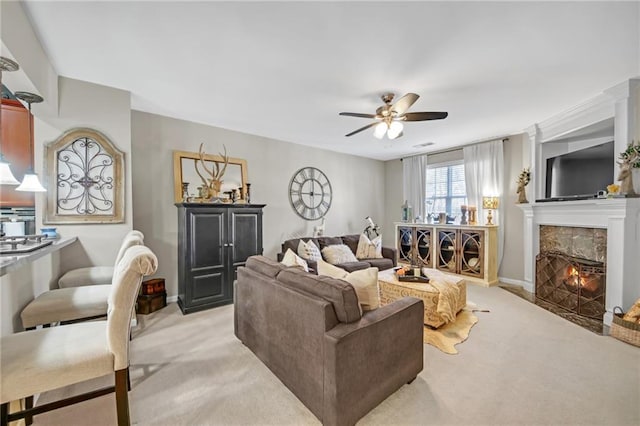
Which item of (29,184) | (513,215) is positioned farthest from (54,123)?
(513,215)

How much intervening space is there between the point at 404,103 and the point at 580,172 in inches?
114

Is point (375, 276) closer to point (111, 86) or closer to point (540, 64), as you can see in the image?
point (540, 64)

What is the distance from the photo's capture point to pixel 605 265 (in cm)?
317

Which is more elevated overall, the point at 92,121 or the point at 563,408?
the point at 92,121

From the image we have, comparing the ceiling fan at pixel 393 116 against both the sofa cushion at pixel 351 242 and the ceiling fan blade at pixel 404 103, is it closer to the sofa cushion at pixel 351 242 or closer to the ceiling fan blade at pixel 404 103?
the ceiling fan blade at pixel 404 103

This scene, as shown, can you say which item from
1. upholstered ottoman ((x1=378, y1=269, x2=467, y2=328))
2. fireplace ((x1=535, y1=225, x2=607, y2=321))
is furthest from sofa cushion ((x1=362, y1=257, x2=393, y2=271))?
fireplace ((x1=535, y1=225, x2=607, y2=321))

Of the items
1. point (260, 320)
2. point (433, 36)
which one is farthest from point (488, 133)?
point (260, 320)

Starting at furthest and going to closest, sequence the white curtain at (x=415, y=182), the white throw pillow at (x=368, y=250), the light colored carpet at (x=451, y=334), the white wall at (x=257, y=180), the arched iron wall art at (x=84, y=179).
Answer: the white curtain at (x=415, y=182) < the white throw pillow at (x=368, y=250) < the white wall at (x=257, y=180) < the arched iron wall art at (x=84, y=179) < the light colored carpet at (x=451, y=334)

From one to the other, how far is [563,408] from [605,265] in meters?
2.35

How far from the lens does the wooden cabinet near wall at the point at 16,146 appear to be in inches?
111

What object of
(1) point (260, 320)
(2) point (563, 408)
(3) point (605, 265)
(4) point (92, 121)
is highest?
(4) point (92, 121)

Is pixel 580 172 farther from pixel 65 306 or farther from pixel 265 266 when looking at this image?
pixel 65 306

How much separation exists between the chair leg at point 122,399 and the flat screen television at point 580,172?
501cm

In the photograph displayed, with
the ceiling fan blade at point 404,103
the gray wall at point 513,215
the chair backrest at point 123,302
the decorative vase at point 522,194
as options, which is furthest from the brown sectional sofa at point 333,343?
the gray wall at point 513,215
